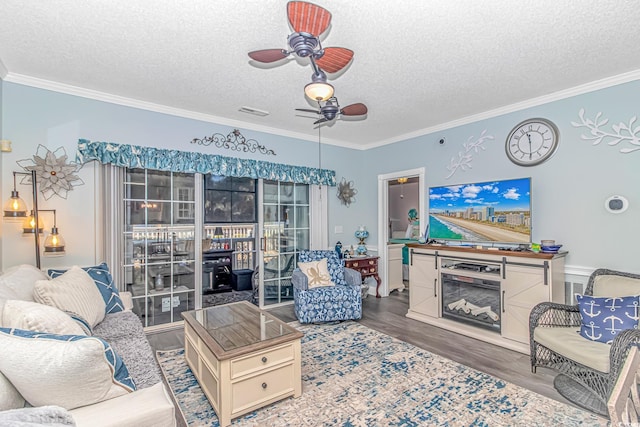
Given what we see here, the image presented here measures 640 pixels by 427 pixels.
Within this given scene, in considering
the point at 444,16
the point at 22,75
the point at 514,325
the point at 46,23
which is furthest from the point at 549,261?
the point at 22,75

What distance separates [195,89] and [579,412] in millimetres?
4337

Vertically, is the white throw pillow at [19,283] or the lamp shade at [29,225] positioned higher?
the lamp shade at [29,225]

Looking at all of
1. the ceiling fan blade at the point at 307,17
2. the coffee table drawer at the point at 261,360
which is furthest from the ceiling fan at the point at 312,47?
the coffee table drawer at the point at 261,360

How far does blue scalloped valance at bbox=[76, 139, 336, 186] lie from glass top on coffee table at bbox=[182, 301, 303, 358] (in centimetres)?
188

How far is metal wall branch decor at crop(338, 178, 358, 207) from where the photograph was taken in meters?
5.61

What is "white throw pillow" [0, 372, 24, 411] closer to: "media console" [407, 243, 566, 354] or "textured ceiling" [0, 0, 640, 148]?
"textured ceiling" [0, 0, 640, 148]

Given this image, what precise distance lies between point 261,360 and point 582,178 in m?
3.66

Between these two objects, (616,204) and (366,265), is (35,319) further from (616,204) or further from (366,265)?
(616,204)

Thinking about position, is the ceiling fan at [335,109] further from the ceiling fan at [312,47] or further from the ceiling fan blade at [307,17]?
the ceiling fan blade at [307,17]

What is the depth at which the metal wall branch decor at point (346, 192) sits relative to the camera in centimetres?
561

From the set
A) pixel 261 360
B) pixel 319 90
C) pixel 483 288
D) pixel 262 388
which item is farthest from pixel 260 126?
pixel 483 288

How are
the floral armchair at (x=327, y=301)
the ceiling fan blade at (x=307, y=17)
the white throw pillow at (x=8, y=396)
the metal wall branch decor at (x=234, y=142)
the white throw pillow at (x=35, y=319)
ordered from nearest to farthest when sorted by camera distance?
1. the white throw pillow at (x=8, y=396)
2. the white throw pillow at (x=35, y=319)
3. the ceiling fan blade at (x=307, y=17)
4. the floral armchair at (x=327, y=301)
5. the metal wall branch decor at (x=234, y=142)

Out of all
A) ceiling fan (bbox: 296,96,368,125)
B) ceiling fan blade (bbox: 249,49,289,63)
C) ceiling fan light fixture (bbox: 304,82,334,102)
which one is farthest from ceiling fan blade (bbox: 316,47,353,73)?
ceiling fan (bbox: 296,96,368,125)

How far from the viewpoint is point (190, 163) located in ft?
13.1
